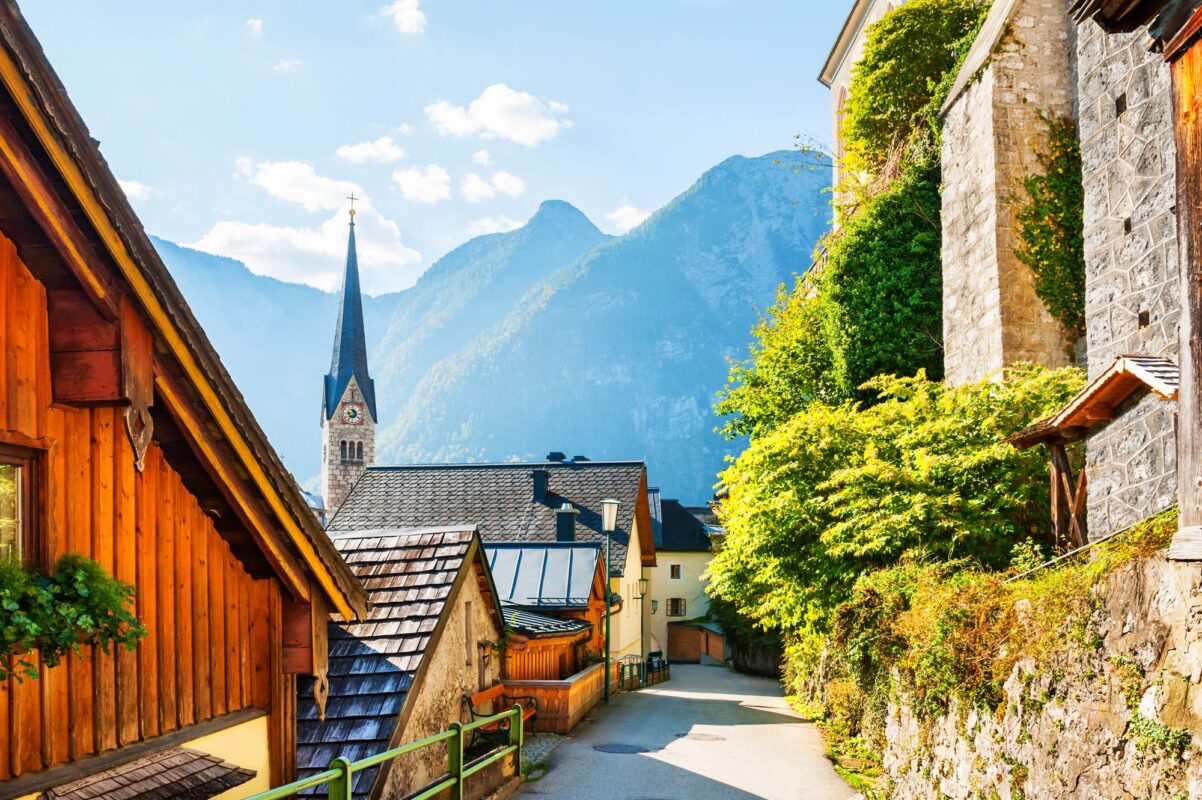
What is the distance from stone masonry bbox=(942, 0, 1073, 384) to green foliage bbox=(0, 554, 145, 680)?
14.1 m

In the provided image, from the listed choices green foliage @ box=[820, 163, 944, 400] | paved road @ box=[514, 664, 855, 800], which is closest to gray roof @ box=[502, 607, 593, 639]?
paved road @ box=[514, 664, 855, 800]

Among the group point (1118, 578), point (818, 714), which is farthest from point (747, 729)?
point (1118, 578)

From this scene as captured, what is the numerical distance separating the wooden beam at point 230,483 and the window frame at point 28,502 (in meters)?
0.68

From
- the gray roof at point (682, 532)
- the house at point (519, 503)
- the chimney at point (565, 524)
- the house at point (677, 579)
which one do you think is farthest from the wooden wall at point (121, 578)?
the gray roof at point (682, 532)

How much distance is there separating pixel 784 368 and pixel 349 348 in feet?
191

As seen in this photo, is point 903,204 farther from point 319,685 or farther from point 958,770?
point 319,685

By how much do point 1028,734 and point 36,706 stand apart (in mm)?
6473

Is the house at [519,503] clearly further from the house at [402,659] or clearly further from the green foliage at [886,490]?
the house at [402,659]

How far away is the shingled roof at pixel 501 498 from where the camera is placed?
104 ft

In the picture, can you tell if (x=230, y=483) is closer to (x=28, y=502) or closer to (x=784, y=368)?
(x=28, y=502)

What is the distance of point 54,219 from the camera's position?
12.9 feet

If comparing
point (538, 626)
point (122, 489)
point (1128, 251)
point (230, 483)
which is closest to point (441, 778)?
point (230, 483)

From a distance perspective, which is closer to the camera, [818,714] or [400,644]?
[400,644]

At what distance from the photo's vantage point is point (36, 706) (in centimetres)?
407
